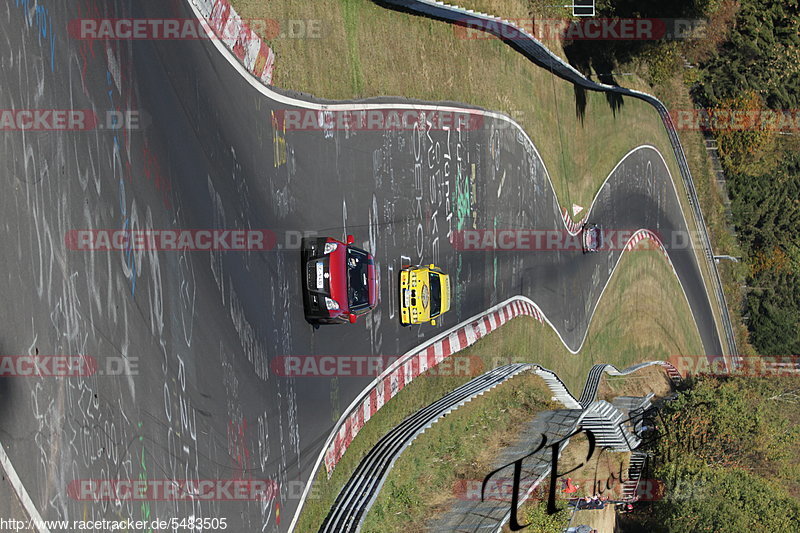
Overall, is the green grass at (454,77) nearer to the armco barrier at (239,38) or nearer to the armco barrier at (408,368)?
the armco barrier at (239,38)

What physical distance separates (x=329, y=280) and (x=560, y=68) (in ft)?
81.7

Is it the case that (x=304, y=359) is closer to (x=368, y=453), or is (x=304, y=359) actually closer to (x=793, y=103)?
(x=368, y=453)

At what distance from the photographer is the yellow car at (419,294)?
3144cm

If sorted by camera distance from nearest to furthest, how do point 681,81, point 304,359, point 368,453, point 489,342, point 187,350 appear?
point 187,350, point 304,359, point 368,453, point 489,342, point 681,81

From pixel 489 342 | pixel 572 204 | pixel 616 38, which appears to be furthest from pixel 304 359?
pixel 616 38

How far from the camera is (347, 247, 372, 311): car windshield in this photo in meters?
26.9

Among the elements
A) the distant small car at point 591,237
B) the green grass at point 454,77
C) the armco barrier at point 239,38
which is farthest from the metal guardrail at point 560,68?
the distant small car at point 591,237

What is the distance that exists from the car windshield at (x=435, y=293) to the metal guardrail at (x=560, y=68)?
34.9 feet

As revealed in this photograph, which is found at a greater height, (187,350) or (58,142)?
(58,142)

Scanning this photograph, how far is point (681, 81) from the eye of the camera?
62.3 m

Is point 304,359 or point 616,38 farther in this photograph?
point 616,38

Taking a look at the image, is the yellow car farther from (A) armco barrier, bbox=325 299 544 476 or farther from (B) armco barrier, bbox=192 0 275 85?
(B) armco barrier, bbox=192 0 275 85

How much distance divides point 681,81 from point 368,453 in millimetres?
45447

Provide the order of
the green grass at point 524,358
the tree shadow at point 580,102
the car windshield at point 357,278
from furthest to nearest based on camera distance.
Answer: the tree shadow at point 580,102
the green grass at point 524,358
the car windshield at point 357,278
